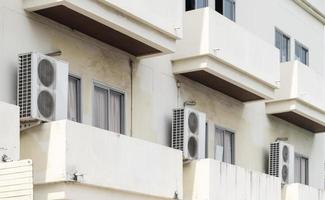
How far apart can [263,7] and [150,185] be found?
9.10 m

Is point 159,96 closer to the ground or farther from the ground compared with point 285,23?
closer to the ground

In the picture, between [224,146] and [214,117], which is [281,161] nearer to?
[224,146]

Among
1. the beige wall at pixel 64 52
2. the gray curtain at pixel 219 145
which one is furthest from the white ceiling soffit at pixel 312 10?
the beige wall at pixel 64 52

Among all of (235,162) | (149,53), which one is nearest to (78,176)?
(149,53)

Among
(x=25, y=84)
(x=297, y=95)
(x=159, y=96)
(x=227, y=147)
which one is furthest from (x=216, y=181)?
(x=297, y=95)

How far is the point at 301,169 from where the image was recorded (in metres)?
24.5

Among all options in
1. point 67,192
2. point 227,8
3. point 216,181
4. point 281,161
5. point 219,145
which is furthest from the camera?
point 281,161

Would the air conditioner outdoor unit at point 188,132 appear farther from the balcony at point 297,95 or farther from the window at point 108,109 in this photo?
the balcony at point 297,95

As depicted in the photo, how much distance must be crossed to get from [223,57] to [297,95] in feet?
14.4

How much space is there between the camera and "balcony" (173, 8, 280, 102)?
58.7 ft

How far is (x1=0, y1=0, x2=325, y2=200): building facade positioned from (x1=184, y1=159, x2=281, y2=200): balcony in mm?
24

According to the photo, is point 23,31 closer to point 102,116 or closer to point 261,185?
point 102,116

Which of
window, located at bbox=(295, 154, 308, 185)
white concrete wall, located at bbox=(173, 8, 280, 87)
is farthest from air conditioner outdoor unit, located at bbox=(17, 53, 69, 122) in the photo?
window, located at bbox=(295, 154, 308, 185)

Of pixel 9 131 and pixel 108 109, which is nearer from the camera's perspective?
pixel 9 131
